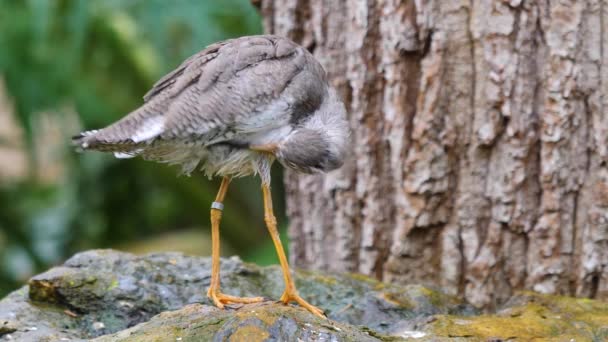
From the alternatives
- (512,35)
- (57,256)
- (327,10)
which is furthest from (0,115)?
(512,35)

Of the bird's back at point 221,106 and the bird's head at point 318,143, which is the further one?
the bird's head at point 318,143

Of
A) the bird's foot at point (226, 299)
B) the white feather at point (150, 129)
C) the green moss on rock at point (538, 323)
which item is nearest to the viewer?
the white feather at point (150, 129)

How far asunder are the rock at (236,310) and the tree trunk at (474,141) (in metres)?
0.37

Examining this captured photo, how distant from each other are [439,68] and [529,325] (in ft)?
4.97

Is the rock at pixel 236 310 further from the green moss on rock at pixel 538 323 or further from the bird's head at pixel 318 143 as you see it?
the bird's head at pixel 318 143

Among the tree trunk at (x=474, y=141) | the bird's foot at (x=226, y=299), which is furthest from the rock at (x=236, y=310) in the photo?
the tree trunk at (x=474, y=141)

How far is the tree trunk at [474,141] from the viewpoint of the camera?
412 centimetres

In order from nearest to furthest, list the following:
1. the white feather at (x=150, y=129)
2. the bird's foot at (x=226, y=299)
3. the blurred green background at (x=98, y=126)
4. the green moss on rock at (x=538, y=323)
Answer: the white feather at (x=150, y=129) → the green moss on rock at (x=538, y=323) → the bird's foot at (x=226, y=299) → the blurred green background at (x=98, y=126)

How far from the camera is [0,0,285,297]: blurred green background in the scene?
294 inches

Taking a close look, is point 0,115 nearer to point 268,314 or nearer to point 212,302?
point 212,302

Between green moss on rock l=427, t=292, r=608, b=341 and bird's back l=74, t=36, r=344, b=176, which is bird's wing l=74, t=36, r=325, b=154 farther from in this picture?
green moss on rock l=427, t=292, r=608, b=341

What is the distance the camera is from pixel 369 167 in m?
4.63

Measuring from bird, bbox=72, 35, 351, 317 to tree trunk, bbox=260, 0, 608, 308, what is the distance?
2.99ft

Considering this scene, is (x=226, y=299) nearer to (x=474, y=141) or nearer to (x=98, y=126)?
(x=474, y=141)
